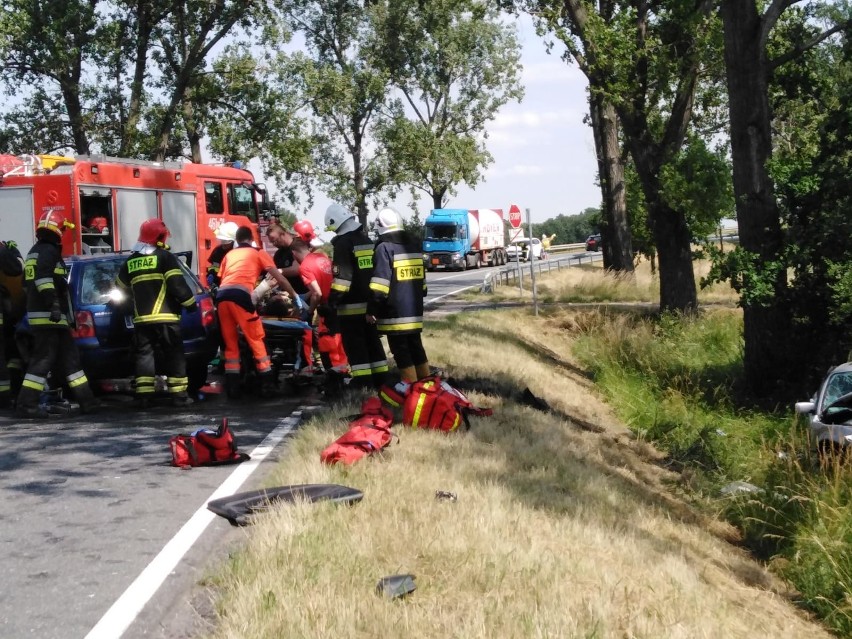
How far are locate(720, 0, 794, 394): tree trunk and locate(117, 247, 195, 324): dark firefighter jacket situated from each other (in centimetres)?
846

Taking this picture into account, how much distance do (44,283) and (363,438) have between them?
4365mm

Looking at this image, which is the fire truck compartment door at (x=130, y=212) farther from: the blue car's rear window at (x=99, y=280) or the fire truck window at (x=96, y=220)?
the blue car's rear window at (x=99, y=280)

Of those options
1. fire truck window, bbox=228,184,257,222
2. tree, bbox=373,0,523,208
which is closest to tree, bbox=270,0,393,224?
tree, bbox=373,0,523,208

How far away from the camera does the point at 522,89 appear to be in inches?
2537

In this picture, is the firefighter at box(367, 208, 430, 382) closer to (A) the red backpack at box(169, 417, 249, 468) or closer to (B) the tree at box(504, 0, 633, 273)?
(A) the red backpack at box(169, 417, 249, 468)

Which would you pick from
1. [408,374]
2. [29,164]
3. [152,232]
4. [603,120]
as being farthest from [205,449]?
[603,120]

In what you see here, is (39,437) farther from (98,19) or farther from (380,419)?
(98,19)

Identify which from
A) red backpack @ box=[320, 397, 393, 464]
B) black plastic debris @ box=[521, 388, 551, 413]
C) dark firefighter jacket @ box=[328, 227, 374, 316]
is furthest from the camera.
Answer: black plastic debris @ box=[521, 388, 551, 413]

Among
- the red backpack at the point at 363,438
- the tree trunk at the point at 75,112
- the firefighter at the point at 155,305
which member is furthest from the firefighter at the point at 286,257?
the tree trunk at the point at 75,112

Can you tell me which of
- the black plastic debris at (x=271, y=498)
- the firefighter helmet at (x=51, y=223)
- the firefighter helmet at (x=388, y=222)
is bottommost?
the black plastic debris at (x=271, y=498)

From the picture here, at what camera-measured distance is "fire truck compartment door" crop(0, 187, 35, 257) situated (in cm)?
1905

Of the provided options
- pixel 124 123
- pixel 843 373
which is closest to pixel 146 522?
pixel 843 373

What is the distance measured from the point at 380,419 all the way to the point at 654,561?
9.16 ft

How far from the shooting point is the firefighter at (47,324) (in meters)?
10.6
